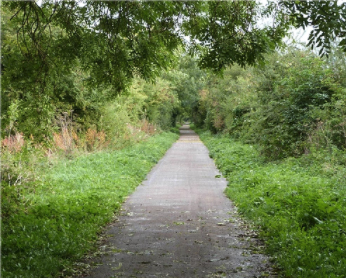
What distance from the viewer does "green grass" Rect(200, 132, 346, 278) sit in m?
5.97

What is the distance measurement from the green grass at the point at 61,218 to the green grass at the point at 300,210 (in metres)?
3.31

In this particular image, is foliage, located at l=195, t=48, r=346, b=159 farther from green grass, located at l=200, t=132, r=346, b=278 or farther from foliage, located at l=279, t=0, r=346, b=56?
foliage, located at l=279, t=0, r=346, b=56

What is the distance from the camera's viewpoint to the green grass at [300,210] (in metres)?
5.97

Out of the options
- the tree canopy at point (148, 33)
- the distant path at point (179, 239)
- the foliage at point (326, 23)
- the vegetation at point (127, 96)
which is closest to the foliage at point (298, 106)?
the vegetation at point (127, 96)

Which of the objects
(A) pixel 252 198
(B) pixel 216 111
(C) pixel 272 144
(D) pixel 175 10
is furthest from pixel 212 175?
(B) pixel 216 111

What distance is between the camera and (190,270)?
606 centimetres

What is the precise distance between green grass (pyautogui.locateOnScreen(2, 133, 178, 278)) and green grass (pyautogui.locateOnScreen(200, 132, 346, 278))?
3.31 metres

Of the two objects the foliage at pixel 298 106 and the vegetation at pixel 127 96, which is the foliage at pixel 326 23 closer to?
the vegetation at pixel 127 96

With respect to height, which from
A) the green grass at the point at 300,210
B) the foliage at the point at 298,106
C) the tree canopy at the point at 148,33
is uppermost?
the tree canopy at the point at 148,33

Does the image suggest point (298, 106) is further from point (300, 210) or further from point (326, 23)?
point (326, 23)

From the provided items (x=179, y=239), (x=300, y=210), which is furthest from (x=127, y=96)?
(x=300, y=210)

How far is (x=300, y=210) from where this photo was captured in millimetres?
8078

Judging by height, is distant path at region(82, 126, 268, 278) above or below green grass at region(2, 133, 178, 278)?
below

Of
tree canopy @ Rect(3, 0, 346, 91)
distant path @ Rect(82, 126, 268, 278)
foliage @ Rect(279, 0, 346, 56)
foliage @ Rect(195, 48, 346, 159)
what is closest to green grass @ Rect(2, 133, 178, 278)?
distant path @ Rect(82, 126, 268, 278)
